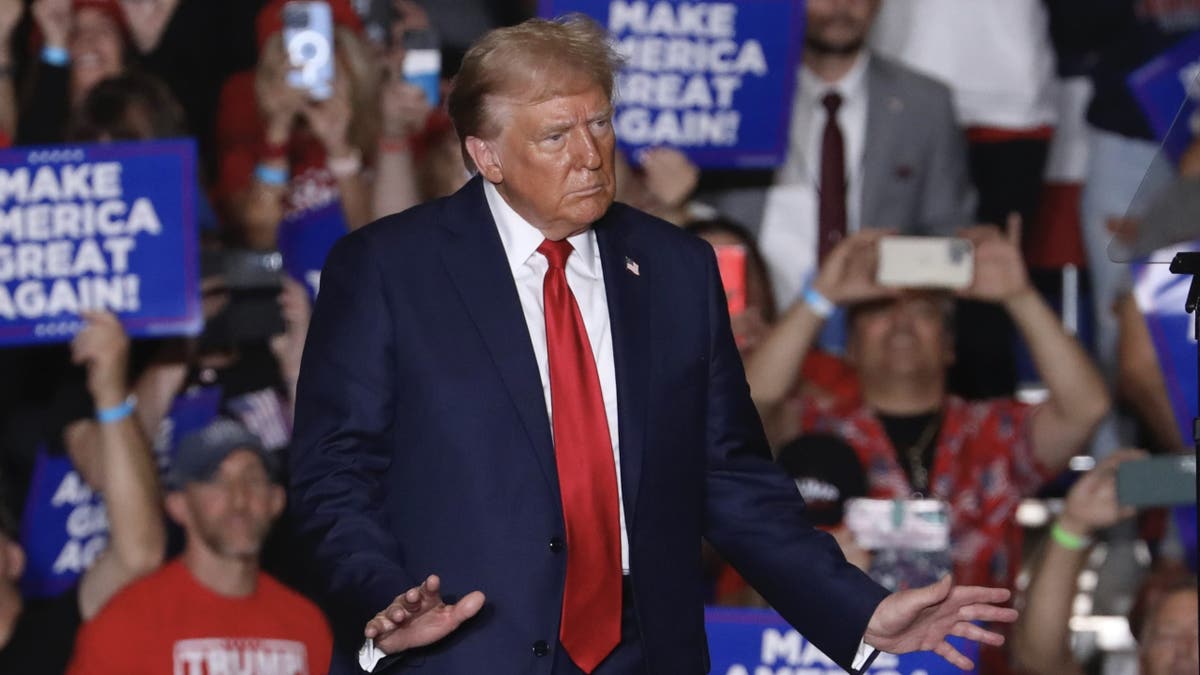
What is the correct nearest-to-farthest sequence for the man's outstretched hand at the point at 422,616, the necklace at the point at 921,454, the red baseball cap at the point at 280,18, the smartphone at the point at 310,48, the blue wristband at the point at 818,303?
the man's outstretched hand at the point at 422,616 → the necklace at the point at 921,454 → the blue wristband at the point at 818,303 → the smartphone at the point at 310,48 → the red baseball cap at the point at 280,18

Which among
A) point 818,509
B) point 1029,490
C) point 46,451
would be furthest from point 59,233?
point 1029,490

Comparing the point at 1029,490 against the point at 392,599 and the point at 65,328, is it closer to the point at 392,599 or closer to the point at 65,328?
the point at 65,328

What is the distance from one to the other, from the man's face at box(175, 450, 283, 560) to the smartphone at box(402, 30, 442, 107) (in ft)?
4.11

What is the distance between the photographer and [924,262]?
507 cm

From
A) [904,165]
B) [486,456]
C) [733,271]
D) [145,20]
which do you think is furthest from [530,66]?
[145,20]

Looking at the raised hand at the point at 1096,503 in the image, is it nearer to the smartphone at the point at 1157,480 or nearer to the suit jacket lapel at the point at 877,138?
the smartphone at the point at 1157,480

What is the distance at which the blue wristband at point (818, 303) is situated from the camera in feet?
17.1

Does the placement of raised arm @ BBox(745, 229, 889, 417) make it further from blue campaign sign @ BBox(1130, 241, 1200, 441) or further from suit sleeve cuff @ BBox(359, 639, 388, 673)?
suit sleeve cuff @ BBox(359, 639, 388, 673)

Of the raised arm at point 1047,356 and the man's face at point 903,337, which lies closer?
the raised arm at point 1047,356

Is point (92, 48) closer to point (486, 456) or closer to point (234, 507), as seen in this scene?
point (234, 507)

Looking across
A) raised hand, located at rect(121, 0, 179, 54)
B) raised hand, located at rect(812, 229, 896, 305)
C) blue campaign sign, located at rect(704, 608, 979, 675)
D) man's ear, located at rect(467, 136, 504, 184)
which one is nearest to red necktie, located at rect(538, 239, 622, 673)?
man's ear, located at rect(467, 136, 504, 184)

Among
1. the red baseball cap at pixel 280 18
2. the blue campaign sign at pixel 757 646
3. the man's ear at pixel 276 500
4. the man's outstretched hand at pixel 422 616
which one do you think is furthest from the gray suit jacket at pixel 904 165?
the man's outstretched hand at pixel 422 616

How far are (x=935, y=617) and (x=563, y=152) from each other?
30.7 inches

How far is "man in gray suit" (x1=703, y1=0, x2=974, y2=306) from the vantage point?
579cm
